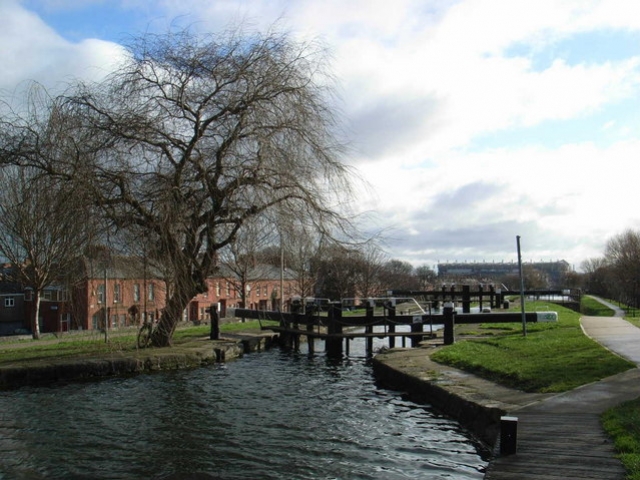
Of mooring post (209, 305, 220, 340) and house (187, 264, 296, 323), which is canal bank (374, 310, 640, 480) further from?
house (187, 264, 296, 323)

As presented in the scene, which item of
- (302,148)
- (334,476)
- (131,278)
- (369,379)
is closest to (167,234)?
(131,278)

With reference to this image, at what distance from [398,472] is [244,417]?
3986 millimetres

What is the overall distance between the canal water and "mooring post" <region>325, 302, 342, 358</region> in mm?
6187

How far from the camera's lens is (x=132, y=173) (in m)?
15.0

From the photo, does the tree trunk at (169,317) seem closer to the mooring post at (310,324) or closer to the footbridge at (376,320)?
the footbridge at (376,320)

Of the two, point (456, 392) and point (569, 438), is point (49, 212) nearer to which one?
point (456, 392)

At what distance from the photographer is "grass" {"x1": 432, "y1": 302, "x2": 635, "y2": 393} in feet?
34.1

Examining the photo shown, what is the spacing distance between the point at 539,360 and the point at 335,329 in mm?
10019

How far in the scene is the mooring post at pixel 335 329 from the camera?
70.2 ft

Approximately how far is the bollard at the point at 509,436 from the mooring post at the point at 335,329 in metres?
14.4

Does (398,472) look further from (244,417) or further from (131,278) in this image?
(131,278)

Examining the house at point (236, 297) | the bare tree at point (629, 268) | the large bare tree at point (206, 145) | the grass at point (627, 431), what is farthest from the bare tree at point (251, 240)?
the bare tree at point (629, 268)

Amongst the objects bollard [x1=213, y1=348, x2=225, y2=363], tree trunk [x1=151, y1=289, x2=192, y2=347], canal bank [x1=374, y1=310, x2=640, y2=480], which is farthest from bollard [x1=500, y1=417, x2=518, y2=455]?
bollard [x1=213, y1=348, x2=225, y2=363]

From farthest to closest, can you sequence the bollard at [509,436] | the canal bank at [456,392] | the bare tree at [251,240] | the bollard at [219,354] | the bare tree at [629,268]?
the bare tree at [629,268]
the bollard at [219,354]
the bare tree at [251,240]
the canal bank at [456,392]
the bollard at [509,436]
